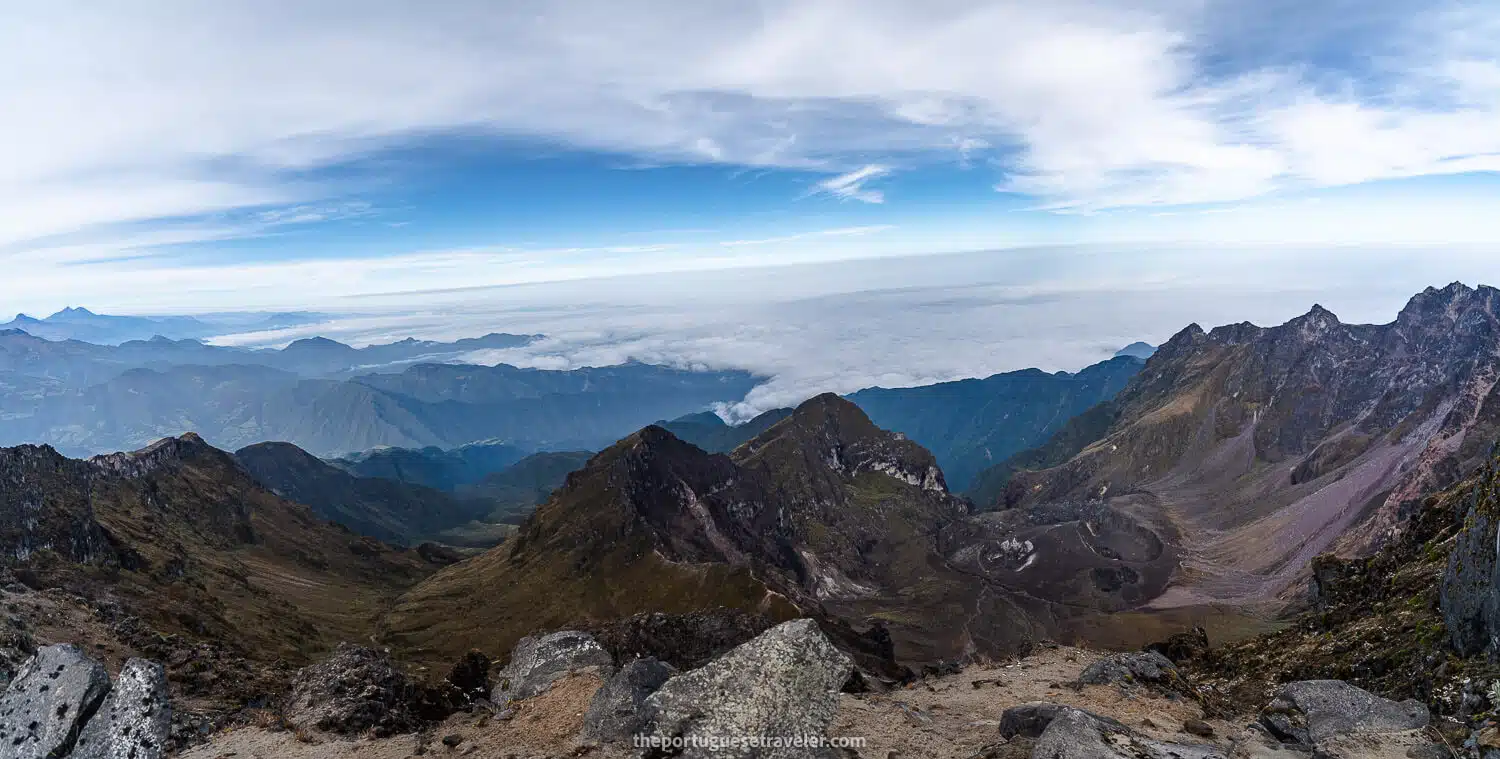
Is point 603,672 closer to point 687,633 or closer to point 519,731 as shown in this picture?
point 519,731

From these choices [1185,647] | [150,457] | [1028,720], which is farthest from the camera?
Answer: [150,457]

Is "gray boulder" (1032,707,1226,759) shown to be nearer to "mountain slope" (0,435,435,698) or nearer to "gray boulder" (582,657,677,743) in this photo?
"gray boulder" (582,657,677,743)

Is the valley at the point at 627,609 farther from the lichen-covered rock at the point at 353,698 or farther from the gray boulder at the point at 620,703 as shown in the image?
the gray boulder at the point at 620,703

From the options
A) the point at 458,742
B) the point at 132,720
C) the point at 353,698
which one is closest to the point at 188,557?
the point at 353,698

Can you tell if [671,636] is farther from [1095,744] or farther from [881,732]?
[1095,744]

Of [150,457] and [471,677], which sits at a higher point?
[471,677]

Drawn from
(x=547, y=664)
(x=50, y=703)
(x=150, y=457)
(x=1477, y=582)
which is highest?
(x=1477, y=582)
